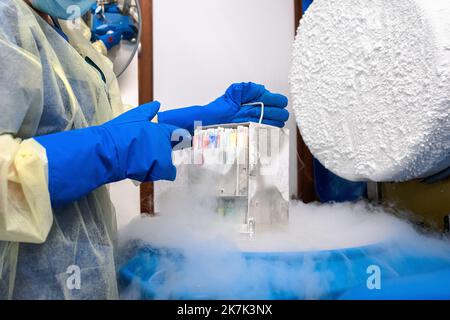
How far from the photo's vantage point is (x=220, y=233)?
2.93 ft

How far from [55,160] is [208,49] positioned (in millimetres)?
989

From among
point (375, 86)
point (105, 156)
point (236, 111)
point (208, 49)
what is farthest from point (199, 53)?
point (105, 156)

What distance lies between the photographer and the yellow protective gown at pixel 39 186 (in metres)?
0.57

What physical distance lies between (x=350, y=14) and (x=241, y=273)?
72cm

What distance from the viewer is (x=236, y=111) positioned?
44.1 inches

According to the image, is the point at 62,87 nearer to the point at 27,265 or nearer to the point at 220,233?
the point at 27,265

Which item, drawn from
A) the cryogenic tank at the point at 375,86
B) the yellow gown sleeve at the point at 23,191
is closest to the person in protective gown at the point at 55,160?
the yellow gown sleeve at the point at 23,191

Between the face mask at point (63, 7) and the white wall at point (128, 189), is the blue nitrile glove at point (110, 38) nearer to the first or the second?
the white wall at point (128, 189)

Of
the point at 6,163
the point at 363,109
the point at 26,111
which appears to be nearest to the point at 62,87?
the point at 26,111

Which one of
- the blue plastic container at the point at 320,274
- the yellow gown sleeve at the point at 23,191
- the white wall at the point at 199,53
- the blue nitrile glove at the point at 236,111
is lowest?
the blue plastic container at the point at 320,274

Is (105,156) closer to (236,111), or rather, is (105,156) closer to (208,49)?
→ (236,111)

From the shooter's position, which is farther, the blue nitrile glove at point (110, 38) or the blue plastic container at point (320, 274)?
the blue nitrile glove at point (110, 38)

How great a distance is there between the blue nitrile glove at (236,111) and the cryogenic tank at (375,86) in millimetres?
136

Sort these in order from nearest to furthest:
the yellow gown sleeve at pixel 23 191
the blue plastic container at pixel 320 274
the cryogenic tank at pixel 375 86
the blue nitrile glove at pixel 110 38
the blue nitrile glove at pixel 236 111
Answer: the yellow gown sleeve at pixel 23 191 → the blue plastic container at pixel 320 274 → the cryogenic tank at pixel 375 86 → the blue nitrile glove at pixel 236 111 → the blue nitrile glove at pixel 110 38
